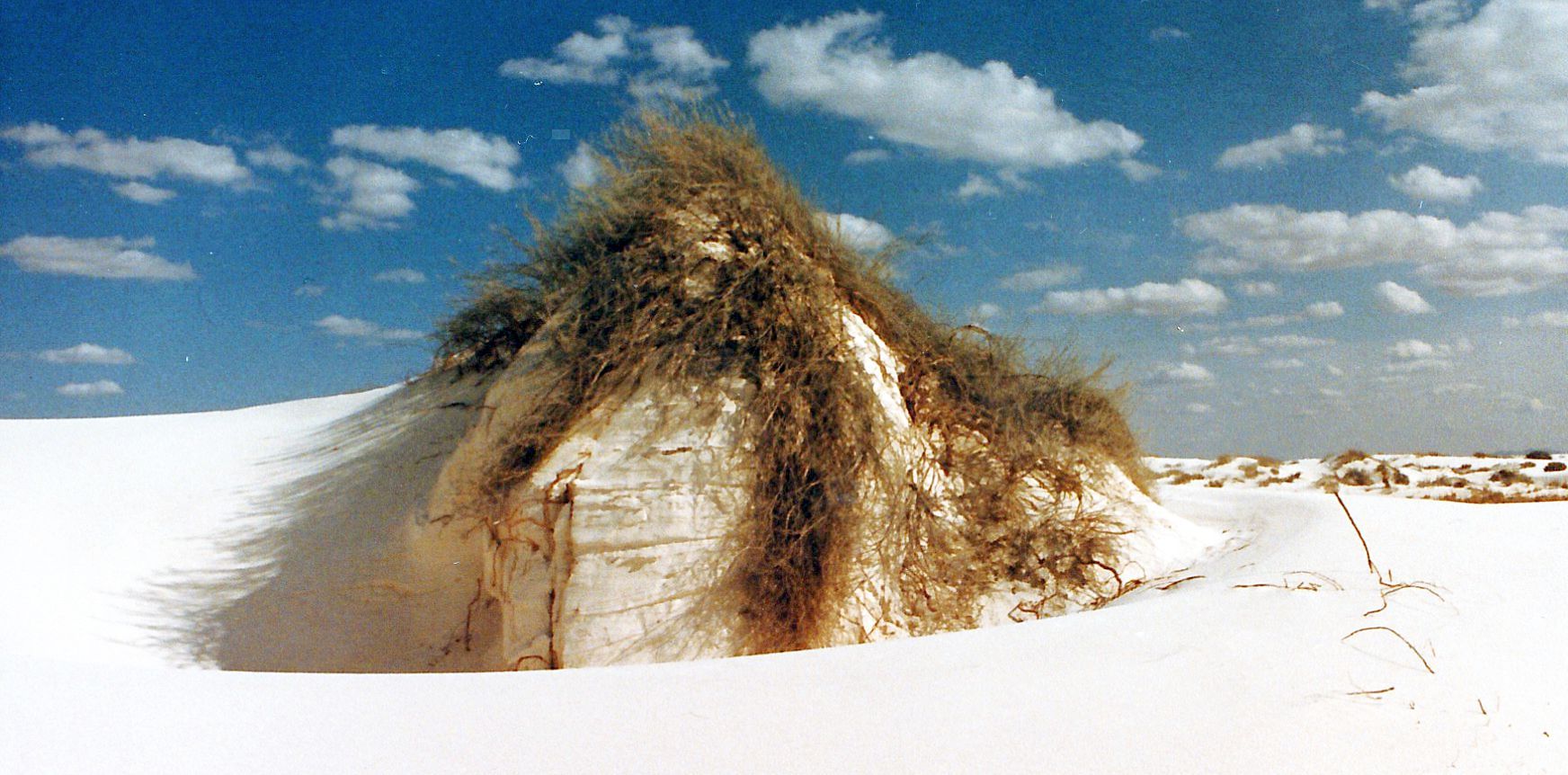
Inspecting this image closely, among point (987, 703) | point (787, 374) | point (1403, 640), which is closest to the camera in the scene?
point (987, 703)

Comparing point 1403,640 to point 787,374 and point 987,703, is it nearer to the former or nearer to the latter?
point 987,703

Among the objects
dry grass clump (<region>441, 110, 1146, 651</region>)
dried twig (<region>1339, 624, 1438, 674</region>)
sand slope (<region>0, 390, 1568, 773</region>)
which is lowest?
sand slope (<region>0, 390, 1568, 773</region>)

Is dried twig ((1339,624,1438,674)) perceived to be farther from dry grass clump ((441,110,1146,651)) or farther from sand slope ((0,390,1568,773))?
dry grass clump ((441,110,1146,651))

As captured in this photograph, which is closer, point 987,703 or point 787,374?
point 987,703

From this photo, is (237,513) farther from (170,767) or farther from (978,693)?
(978,693)

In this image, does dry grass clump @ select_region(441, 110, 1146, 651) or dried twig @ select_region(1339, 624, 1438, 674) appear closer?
dried twig @ select_region(1339, 624, 1438, 674)

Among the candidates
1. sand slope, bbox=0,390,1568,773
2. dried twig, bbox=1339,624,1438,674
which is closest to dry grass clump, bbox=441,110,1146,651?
sand slope, bbox=0,390,1568,773

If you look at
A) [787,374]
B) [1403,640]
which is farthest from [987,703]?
[787,374]

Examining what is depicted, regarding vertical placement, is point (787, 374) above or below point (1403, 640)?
above

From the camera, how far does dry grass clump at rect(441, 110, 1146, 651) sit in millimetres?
5047

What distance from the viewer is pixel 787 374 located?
528 centimetres

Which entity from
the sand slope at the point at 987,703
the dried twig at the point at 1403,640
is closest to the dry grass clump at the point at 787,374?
the sand slope at the point at 987,703

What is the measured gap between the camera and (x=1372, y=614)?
3.69 metres

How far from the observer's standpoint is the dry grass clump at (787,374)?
16.6 feet
